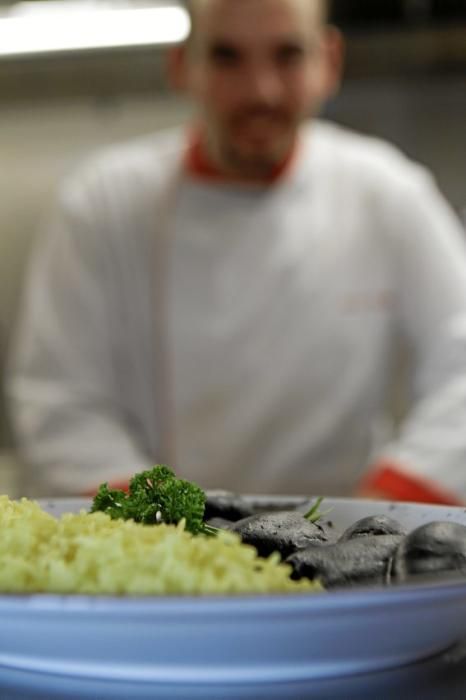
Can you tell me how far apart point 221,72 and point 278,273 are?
369mm

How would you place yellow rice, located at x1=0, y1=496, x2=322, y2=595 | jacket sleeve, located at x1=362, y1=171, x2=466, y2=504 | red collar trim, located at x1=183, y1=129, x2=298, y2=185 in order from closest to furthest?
yellow rice, located at x1=0, y1=496, x2=322, y2=595 → jacket sleeve, located at x1=362, y1=171, x2=466, y2=504 → red collar trim, located at x1=183, y1=129, x2=298, y2=185

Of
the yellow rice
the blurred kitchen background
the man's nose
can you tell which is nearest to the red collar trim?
the man's nose

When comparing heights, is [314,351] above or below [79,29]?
below

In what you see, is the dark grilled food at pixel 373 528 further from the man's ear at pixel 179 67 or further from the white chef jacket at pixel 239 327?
the man's ear at pixel 179 67

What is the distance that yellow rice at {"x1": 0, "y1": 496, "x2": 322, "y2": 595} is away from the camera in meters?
0.54

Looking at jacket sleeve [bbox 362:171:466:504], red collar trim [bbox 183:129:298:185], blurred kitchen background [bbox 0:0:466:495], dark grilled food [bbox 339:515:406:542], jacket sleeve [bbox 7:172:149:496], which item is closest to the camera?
dark grilled food [bbox 339:515:406:542]

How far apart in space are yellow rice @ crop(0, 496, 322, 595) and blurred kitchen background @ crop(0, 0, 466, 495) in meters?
2.09

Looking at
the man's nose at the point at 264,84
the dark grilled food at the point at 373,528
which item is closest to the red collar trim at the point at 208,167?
the man's nose at the point at 264,84

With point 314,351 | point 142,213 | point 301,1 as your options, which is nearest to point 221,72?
point 301,1

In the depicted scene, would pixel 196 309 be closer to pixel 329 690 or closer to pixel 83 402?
pixel 83 402

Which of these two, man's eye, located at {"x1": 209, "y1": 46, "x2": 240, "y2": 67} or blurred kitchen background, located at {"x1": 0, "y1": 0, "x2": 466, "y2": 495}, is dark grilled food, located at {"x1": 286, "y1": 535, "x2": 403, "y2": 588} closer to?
man's eye, located at {"x1": 209, "y1": 46, "x2": 240, "y2": 67}

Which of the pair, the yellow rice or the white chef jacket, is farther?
the white chef jacket

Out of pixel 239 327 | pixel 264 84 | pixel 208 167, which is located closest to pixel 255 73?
pixel 264 84

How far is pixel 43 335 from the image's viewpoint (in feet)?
6.42
